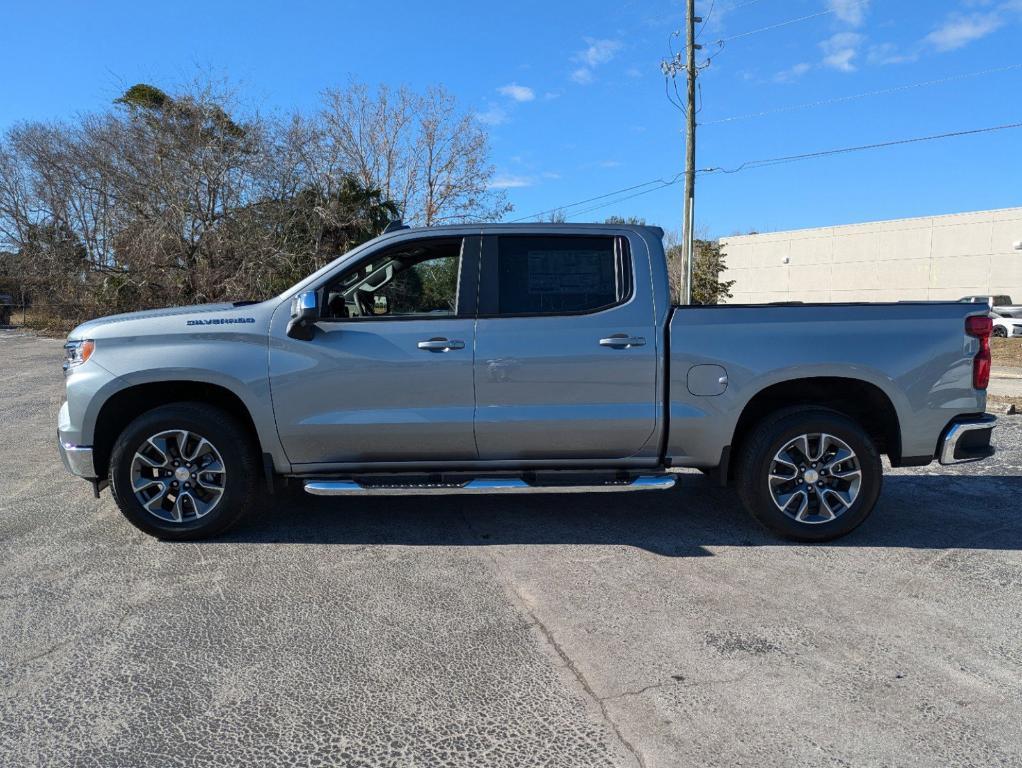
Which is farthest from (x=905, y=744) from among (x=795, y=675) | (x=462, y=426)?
(x=462, y=426)

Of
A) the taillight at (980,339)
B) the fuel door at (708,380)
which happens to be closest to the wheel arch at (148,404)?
the fuel door at (708,380)

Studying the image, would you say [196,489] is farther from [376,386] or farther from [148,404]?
[376,386]

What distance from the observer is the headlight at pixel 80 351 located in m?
4.83

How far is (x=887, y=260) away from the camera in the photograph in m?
39.0

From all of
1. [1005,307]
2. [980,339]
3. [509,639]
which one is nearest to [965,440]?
[980,339]

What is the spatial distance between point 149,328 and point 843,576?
4494 millimetres

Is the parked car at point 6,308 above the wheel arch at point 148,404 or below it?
above

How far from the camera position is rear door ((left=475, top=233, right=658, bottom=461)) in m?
4.79

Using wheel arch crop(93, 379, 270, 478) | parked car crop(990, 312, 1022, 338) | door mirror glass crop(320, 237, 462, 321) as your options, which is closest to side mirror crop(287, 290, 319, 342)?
door mirror glass crop(320, 237, 462, 321)

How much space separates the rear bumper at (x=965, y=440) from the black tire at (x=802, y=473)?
0.45m

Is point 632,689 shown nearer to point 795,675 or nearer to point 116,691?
point 795,675

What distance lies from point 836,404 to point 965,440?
791 mm

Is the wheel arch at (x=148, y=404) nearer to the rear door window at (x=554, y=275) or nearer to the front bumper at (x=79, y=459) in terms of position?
the front bumper at (x=79, y=459)

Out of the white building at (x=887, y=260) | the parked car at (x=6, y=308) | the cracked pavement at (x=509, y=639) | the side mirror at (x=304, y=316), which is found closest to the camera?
the cracked pavement at (x=509, y=639)
